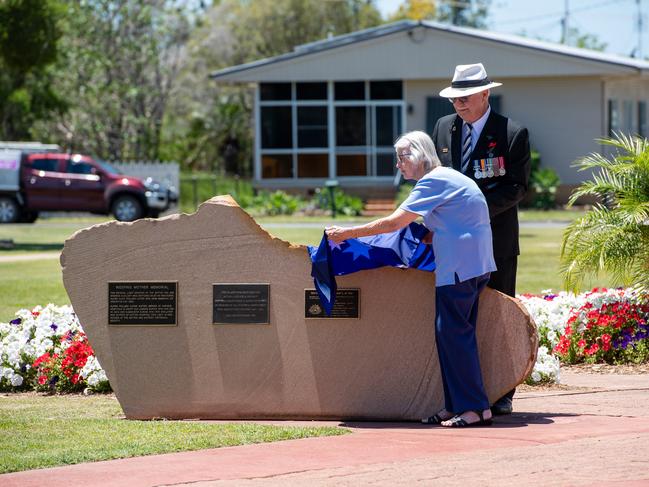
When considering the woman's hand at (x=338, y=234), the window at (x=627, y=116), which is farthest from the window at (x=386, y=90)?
the woman's hand at (x=338, y=234)

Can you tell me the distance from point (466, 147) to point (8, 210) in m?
25.4

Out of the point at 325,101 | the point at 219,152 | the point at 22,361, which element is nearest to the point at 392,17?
the point at 219,152

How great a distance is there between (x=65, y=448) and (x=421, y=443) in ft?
6.17

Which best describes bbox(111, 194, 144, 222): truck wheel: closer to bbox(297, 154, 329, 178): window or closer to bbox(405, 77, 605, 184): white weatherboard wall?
bbox(297, 154, 329, 178): window

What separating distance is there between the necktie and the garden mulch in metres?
1.57

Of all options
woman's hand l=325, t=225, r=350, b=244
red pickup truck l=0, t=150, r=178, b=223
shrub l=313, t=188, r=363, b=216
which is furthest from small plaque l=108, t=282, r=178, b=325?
shrub l=313, t=188, r=363, b=216

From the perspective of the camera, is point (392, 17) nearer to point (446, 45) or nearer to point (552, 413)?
point (446, 45)

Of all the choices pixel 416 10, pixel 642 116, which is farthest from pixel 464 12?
pixel 642 116

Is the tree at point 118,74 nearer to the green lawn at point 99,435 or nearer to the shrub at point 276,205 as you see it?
the shrub at point 276,205

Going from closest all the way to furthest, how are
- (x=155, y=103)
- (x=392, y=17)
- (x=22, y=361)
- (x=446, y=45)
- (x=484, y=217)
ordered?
1. (x=484, y=217)
2. (x=22, y=361)
3. (x=446, y=45)
4. (x=155, y=103)
5. (x=392, y=17)

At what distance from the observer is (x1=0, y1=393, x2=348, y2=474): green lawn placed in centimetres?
618

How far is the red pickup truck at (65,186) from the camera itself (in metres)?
30.8

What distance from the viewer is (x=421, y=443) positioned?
652 centimetres

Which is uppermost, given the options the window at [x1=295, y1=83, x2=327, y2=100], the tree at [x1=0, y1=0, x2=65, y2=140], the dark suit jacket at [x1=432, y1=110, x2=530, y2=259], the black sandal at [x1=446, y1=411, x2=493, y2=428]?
the tree at [x1=0, y1=0, x2=65, y2=140]
